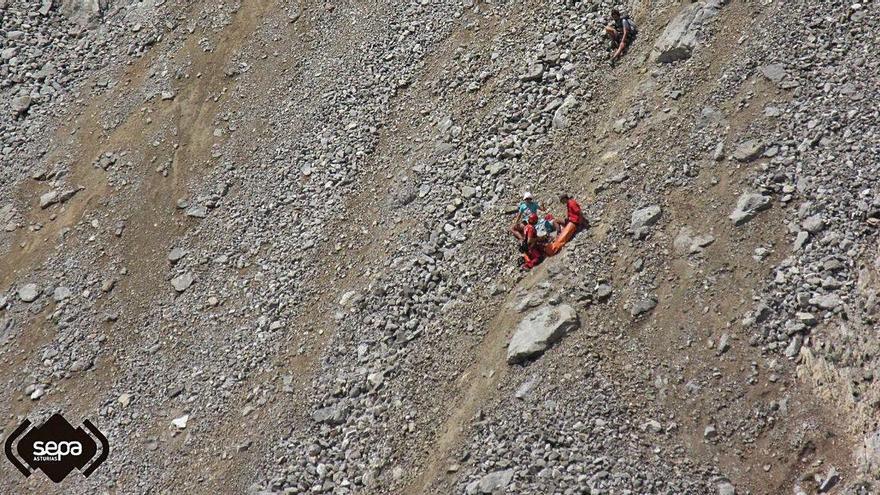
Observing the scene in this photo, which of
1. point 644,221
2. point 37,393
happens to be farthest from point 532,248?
point 37,393

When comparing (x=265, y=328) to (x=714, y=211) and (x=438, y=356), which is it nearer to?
(x=438, y=356)

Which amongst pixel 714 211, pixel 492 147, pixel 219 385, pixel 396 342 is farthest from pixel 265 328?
pixel 714 211

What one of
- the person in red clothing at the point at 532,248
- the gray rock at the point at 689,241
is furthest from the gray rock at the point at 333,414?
the gray rock at the point at 689,241

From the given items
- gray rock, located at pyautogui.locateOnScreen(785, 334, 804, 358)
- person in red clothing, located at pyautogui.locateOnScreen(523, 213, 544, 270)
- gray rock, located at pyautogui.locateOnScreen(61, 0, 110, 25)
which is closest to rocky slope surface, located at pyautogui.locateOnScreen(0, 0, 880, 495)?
gray rock, located at pyautogui.locateOnScreen(785, 334, 804, 358)

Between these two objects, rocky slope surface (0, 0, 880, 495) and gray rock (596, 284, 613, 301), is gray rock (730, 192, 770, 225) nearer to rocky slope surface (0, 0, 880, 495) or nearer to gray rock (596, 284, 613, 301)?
rocky slope surface (0, 0, 880, 495)

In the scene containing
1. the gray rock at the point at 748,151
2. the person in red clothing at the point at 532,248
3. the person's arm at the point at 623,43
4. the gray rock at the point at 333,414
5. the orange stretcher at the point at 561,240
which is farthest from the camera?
the person's arm at the point at 623,43

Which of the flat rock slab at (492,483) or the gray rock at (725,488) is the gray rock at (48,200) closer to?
the flat rock slab at (492,483)
